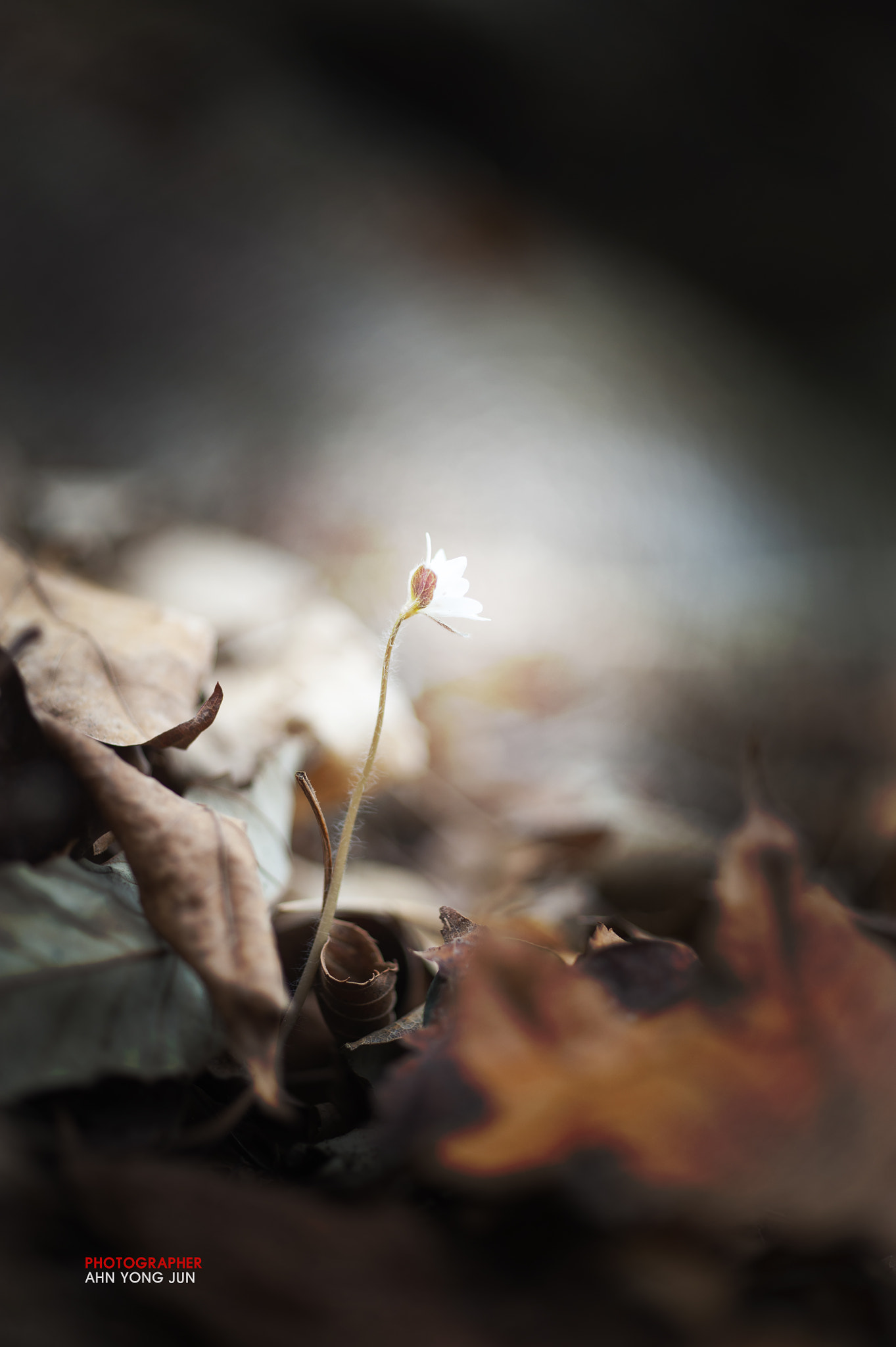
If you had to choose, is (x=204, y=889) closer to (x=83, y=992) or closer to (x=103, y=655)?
(x=83, y=992)

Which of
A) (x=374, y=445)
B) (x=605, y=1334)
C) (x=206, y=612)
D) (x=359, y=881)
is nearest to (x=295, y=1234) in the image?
(x=605, y=1334)

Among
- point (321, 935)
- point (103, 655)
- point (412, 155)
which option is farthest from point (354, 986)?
point (412, 155)

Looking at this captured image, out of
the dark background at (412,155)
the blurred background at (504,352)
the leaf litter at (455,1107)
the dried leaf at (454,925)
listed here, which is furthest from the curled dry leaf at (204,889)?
the dark background at (412,155)

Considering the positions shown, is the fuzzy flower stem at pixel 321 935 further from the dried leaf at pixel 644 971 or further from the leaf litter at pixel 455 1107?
the dried leaf at pixel 644 971

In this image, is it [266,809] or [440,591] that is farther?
[266,809]

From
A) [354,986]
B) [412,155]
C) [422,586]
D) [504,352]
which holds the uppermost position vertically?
[412,155]

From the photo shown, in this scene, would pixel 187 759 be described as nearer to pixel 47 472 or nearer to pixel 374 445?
pixel 47 472
